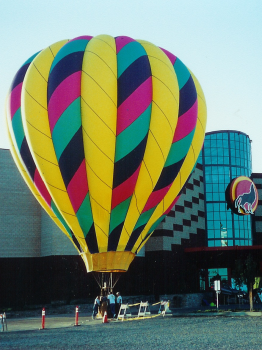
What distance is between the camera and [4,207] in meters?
37.2

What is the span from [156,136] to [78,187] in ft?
11.7

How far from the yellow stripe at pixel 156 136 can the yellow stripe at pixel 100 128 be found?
43.1 inches

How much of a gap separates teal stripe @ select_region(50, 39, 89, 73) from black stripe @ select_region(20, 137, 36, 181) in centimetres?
324

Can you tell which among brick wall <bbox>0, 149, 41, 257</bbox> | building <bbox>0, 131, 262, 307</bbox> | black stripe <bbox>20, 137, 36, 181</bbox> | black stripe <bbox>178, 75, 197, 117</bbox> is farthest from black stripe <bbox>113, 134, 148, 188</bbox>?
brick wall <bbox>0, 149, 41, 257</bbox>

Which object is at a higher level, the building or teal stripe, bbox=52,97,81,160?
teal stripe, bbox=52,97,81,160

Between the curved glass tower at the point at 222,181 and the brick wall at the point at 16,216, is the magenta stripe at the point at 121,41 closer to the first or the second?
the brick wall at the point at 16,216

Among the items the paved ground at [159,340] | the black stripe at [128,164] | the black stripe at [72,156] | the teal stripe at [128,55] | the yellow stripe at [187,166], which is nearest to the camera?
the paved ground at [159,340]

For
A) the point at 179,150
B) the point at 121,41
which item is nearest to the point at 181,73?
the point at 121,41

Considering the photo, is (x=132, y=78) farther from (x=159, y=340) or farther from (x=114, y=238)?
(x=159, y=340)

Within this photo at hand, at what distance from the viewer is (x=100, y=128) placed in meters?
18.0

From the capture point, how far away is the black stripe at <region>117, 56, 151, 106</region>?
18422 mm

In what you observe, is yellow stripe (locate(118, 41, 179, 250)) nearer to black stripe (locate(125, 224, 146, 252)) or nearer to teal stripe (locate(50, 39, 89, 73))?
black stripe (locate(125, 224, 146, 252))

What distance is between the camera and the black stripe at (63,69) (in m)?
18.5

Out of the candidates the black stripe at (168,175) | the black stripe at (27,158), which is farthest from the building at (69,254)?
the black stripe at (168,175)
